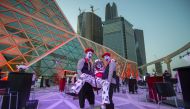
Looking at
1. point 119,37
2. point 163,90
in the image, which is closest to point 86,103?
point 163,90

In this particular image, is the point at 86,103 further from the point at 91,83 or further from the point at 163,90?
the point at 163,90

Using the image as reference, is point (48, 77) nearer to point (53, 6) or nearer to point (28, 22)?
point (28, 22)

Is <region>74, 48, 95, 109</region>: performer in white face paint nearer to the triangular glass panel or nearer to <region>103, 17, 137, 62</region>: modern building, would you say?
the triangular glass panel

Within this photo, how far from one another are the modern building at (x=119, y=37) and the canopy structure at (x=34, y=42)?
325 ft

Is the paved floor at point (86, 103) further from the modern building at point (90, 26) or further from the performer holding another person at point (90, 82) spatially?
the modern building at point (90, 26)

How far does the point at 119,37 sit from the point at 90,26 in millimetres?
31847

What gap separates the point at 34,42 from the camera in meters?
17.3

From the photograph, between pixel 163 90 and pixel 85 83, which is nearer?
pixel 85 83

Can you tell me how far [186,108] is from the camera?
9.46 ft

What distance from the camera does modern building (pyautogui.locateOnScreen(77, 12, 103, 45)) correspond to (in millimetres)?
127600

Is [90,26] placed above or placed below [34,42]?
above

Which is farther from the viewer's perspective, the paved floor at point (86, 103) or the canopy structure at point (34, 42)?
the canopy structure at point (34, 42)

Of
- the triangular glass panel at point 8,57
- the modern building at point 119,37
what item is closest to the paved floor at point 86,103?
the triangular glass panel at point 8,57

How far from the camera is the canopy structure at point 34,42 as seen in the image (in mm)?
14141
